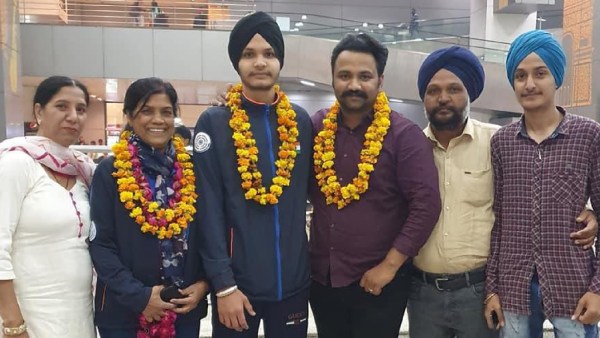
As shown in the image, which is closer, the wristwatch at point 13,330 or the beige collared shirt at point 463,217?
the wristwatch at point 13,330

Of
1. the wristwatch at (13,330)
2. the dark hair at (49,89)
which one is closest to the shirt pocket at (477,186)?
the dark hair at (49,89)

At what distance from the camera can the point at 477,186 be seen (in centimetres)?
271

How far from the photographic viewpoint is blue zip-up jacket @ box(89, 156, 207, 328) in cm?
244

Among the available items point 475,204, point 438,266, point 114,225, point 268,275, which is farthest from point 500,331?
point 114,225

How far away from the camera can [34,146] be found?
2.52m

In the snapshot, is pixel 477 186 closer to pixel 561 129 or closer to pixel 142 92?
pixel 561 129

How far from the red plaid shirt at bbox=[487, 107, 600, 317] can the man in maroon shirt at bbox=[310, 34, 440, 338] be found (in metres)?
0.39

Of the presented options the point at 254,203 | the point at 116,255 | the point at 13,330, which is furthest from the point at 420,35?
the point at 13,330

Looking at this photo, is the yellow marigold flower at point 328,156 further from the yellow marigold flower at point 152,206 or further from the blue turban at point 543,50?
the blue turban at point 543,50

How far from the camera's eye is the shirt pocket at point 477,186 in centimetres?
271

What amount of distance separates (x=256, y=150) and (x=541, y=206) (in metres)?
1.38

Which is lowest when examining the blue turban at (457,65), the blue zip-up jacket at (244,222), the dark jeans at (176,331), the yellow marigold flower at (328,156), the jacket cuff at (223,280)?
the dark jeans at (176,331)

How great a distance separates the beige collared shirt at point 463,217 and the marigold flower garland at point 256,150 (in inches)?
32.2

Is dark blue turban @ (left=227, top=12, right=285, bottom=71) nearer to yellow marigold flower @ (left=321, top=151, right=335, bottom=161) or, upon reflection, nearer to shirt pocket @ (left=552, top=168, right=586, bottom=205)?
yellow marigold flower @ (left=321, top=151, right=335, bottom=161)
